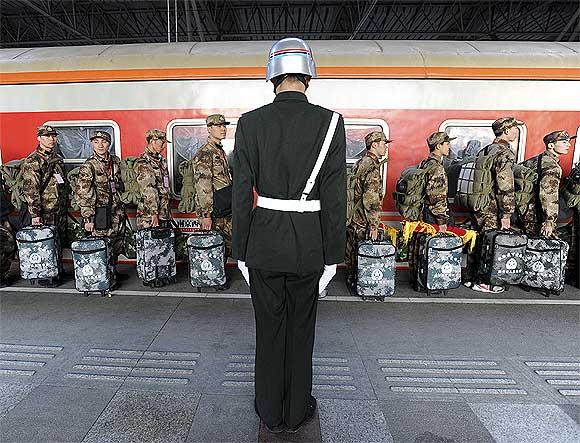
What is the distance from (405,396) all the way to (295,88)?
6.64 feet

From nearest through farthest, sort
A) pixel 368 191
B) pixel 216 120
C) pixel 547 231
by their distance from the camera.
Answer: pixel 368 191
pixel 216 120
pixel 547 231

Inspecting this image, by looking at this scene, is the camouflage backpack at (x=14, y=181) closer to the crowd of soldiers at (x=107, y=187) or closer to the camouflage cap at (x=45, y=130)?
the crowd of soldiers at (x=107, y=187)

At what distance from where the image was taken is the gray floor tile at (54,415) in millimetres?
2322

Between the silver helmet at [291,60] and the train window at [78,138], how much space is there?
3.46m

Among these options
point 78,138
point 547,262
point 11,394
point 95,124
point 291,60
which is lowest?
point 11,394

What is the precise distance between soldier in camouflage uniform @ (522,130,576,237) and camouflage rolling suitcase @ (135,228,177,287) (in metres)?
4.00

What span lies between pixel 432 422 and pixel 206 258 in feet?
9.17

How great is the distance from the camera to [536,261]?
4.57 meters

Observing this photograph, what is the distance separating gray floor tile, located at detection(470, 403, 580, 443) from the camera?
7.66 feet

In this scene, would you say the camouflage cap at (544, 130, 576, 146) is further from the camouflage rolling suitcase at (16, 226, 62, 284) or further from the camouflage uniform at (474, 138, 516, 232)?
the camouflage rolling suitcase at (16, 226, 62, 284)

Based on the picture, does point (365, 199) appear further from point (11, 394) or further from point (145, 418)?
point (11, 394)

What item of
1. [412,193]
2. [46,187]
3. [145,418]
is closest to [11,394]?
[145,418]

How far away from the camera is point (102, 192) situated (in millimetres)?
4633

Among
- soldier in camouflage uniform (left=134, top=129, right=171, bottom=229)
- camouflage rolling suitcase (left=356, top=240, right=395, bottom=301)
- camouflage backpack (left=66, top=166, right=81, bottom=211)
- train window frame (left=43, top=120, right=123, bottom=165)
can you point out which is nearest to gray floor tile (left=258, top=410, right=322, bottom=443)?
camouflage rolling suitcase (left=356, top=240, right=395, bottom=301)
